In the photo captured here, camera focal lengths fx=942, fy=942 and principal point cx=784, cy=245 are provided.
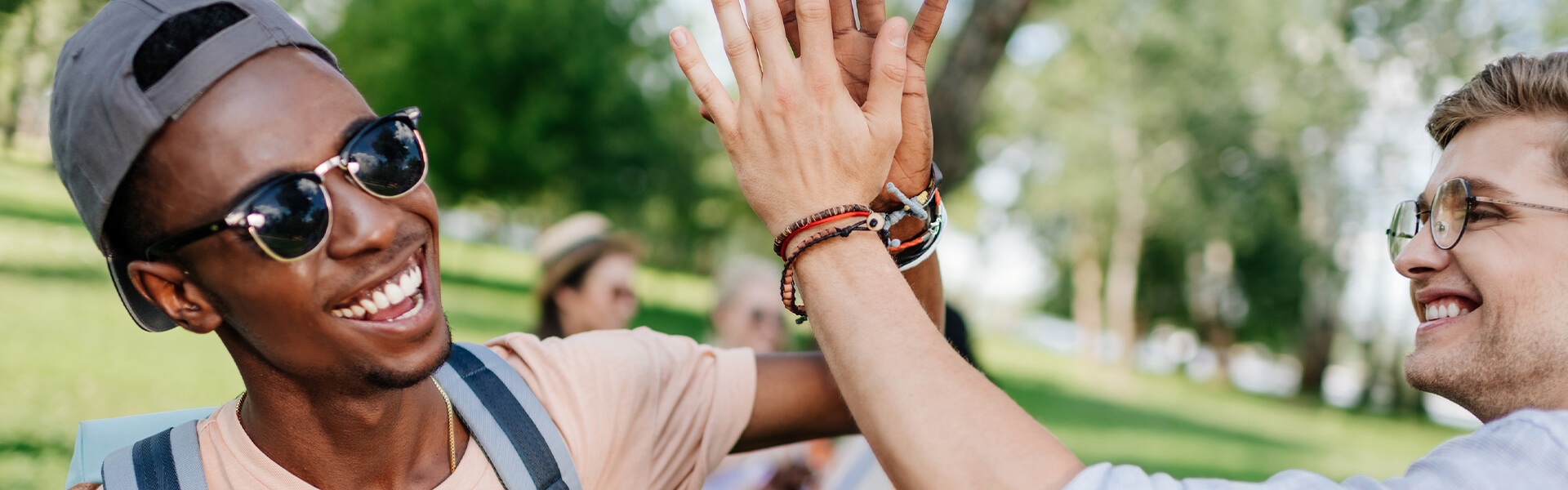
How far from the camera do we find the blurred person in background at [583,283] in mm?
5859

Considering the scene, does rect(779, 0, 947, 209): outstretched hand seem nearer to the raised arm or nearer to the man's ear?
the raised arm

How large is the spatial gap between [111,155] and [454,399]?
794mm

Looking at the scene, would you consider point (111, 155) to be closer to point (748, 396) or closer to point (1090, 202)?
point (748, 396)

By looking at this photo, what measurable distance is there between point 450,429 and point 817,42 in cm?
121

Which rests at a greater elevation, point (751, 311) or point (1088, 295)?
point (751, 311)

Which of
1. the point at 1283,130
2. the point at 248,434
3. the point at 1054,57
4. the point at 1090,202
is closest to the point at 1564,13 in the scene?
the point at 1283,130

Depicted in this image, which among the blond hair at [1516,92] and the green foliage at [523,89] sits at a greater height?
the blond hair at [1516,92]

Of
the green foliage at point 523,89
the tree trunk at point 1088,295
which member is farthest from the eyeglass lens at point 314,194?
the tree trunk at point 1088,295

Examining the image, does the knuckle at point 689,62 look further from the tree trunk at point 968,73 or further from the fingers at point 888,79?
the tree trunk at point 968,73

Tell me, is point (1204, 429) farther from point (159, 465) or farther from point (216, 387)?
point (159, 465)

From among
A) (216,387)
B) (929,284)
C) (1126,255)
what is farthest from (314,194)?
(1126,255)

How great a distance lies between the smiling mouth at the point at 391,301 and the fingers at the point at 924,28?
1.12 metres

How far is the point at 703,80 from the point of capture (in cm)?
171

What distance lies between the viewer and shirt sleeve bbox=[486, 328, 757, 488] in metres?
2.11
